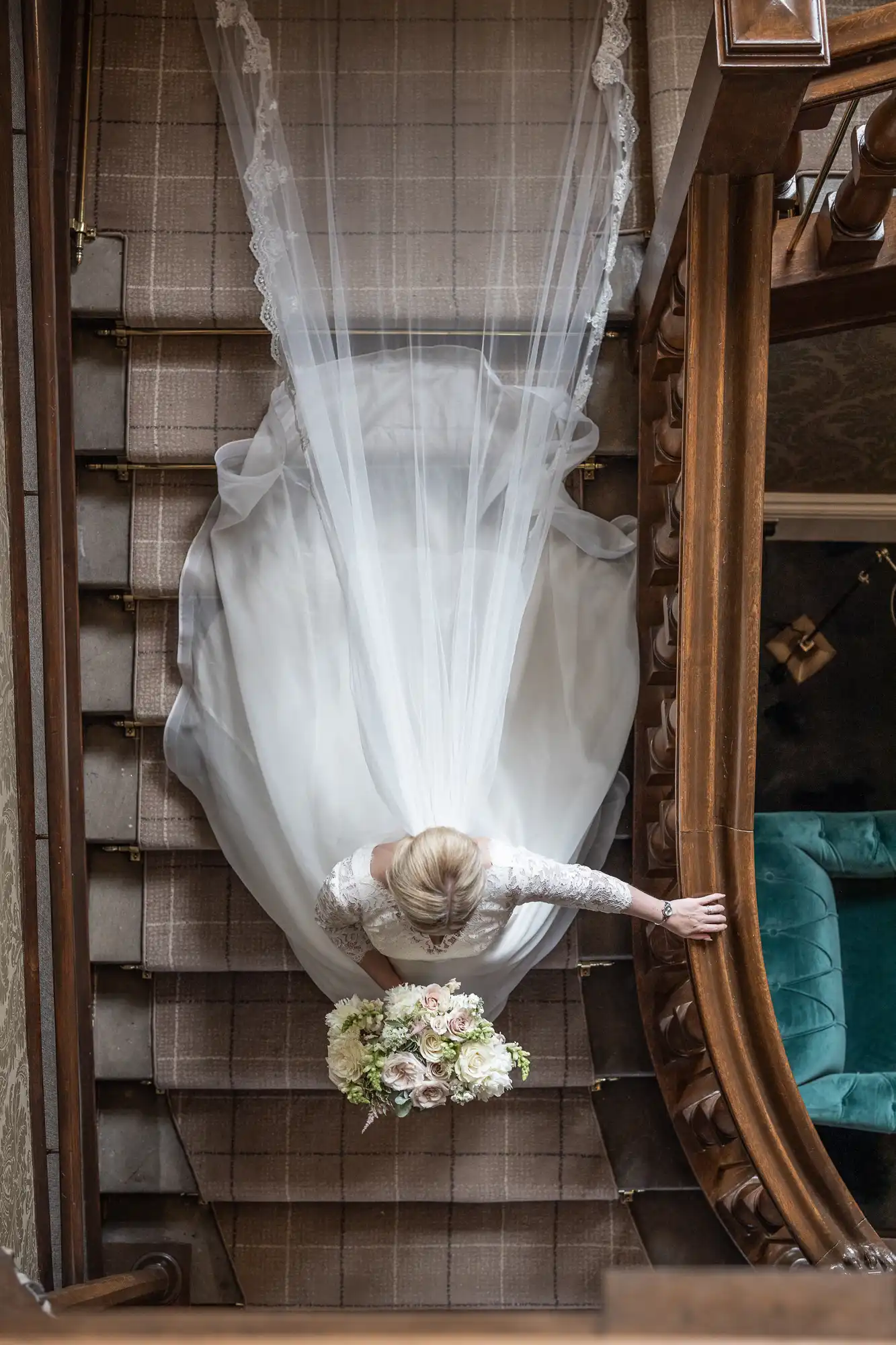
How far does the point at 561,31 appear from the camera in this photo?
3232mm

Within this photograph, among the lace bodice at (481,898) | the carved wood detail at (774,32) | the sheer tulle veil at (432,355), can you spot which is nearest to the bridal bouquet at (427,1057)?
the lace bodice at (481,898)

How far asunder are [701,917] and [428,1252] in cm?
147

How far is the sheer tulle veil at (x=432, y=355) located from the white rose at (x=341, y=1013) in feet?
1.47

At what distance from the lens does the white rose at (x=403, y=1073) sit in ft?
8.48

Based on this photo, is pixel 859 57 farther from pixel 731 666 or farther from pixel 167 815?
pixel 167 815

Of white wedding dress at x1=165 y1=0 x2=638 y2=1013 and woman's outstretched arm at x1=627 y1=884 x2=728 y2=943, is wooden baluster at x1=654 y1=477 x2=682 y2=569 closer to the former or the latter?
white wedding dress at x1=165 y1=0 x2=638 y2=1013

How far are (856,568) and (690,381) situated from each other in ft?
7.47

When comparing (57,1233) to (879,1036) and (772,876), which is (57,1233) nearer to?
(772,876)

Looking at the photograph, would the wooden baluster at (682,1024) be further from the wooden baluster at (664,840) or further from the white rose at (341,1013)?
the white rose at (341,1013)

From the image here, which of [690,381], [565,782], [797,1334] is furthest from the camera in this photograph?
[565,782]

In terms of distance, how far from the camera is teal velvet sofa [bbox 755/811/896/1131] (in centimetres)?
349

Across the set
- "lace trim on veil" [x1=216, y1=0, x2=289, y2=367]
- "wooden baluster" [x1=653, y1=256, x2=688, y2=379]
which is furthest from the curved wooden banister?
"lace trim on veil" [x1=216, y1=0, x2=289, y2=367]

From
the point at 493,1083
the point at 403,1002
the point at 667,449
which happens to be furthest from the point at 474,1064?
the point at 667,449

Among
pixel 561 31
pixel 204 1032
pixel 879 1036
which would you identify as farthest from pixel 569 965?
pixel 561 31
